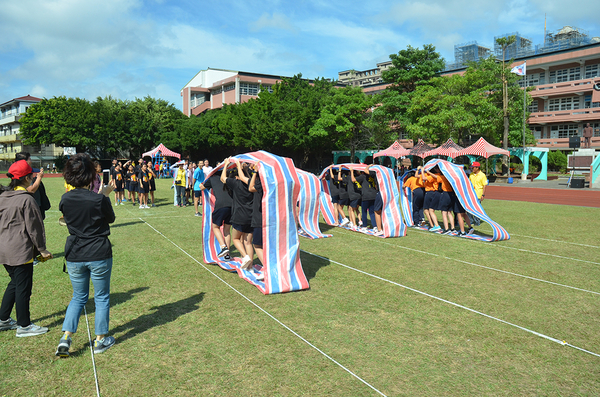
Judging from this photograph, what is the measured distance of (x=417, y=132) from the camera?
36656 mm

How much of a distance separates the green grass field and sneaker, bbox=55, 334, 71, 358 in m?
0.08

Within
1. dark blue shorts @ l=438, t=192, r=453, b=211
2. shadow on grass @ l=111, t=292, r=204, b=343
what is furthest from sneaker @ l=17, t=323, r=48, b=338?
dark blue shorts @ l=438, t=192, r=453, b=211

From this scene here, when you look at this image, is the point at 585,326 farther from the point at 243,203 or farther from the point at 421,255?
the point at 243,203

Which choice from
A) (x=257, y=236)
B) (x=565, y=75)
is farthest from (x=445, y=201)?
(x=565, y=75)

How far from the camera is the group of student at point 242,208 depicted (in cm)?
691

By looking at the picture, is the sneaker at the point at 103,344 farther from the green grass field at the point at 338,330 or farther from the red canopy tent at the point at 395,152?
the red canopy tent at the point at 395,152

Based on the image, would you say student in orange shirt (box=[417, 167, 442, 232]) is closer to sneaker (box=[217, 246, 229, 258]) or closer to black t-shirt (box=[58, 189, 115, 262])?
sneaker (box=[217, 246, 229, 258])

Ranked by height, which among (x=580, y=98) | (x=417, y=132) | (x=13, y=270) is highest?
(x=580, y=98)

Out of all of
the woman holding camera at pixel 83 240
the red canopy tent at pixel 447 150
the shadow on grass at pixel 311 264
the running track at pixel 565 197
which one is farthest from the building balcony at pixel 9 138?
the woman holding camera at pixel 83 240

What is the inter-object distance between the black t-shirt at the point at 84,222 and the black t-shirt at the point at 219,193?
3.88 m

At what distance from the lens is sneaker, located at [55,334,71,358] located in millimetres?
4198

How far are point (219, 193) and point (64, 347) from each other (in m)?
4.34

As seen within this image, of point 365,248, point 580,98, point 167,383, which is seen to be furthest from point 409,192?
point 580,98

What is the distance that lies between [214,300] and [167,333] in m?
1.18
